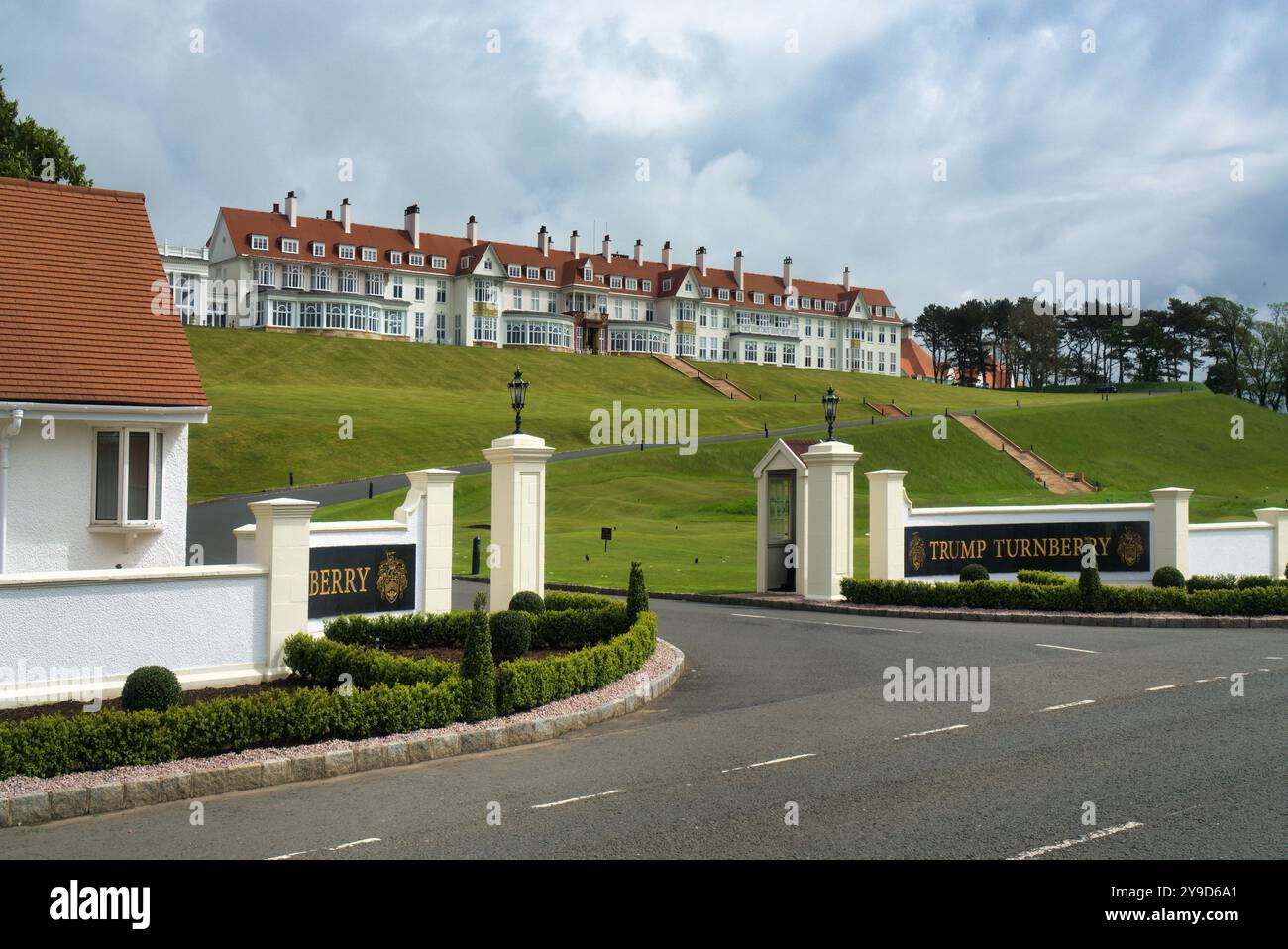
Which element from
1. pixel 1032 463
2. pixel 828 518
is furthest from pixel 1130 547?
pixel 1032 463

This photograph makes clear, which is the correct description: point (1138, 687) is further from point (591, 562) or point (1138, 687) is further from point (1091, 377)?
point (1091, 377)

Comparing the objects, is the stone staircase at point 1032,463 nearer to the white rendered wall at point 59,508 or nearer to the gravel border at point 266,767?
the white rendered wall at point 59,508

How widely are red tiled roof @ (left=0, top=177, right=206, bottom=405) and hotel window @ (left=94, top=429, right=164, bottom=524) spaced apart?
1.98 feet

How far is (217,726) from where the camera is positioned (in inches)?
405

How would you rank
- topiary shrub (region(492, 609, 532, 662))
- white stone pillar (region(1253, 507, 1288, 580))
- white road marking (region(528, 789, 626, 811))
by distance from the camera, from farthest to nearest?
white stone pillar (region(1253, 507, 1288, 580)), topiary shrub (region(492, 609, 532, 662)), white road marking (region(528, 789, 626, 811))

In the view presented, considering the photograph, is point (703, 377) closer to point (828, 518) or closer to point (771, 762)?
point (828, 518)

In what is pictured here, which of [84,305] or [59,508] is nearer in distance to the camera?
[59,508]

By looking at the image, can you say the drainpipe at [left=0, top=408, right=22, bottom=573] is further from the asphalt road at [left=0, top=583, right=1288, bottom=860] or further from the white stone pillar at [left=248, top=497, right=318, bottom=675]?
the asphalt road at [left=0, top=583, right=1288, bottom=860]

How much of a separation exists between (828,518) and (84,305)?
14.7 m

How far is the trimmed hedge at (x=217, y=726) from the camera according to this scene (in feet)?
31.0

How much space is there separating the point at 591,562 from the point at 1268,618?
54.1ft

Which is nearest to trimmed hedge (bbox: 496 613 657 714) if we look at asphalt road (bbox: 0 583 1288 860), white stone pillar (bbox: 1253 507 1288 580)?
asphalt road (bbox: 0 583 1288 860)

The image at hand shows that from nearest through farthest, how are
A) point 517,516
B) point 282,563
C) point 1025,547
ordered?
point 282,563 < point 517,516 < point 1025,547

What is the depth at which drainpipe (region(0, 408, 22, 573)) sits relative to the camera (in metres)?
15.4
